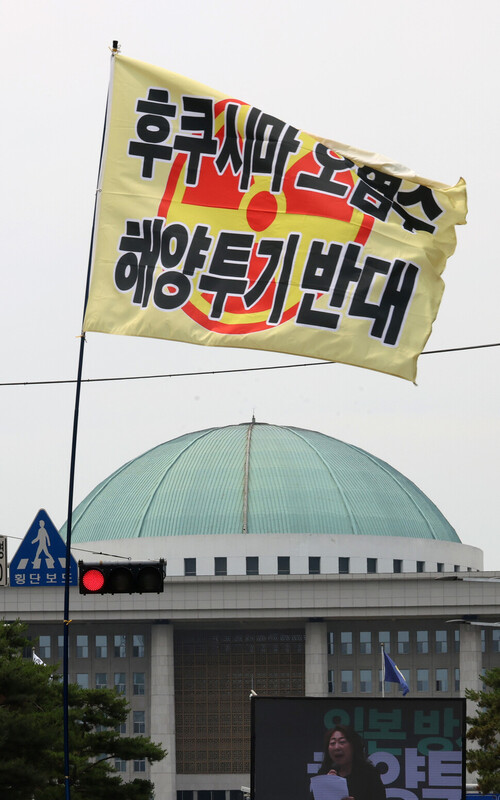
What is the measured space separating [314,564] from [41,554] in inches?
1643

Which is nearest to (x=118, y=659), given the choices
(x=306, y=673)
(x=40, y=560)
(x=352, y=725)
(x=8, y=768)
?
(x=306, y=673)

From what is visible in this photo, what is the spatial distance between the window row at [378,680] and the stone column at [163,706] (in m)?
10.3

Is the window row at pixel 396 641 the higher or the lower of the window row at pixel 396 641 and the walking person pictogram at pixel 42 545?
the lower

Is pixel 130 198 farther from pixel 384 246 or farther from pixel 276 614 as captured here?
pixel 276 614

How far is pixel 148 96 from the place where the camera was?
18188 millimetres

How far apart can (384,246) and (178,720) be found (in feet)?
256

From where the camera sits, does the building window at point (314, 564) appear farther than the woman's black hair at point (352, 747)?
Yes

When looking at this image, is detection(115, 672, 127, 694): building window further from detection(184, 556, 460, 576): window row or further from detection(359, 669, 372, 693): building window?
detection(359, 669, 372, 693): building window

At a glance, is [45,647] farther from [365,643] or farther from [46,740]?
[46,740]

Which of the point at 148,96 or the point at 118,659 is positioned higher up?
the point at 148,96

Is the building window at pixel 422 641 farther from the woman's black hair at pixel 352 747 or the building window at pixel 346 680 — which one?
the woman's black hair at pixel 352 747

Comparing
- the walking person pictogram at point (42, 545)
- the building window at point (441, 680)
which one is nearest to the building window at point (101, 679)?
the building window at point (441, 680)

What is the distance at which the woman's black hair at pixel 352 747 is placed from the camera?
24.1 m

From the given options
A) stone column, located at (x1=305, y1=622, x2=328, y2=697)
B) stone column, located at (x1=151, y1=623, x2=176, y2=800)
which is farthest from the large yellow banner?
stone column, located at (x1=305, y1=622, x2=328, y2=697)
